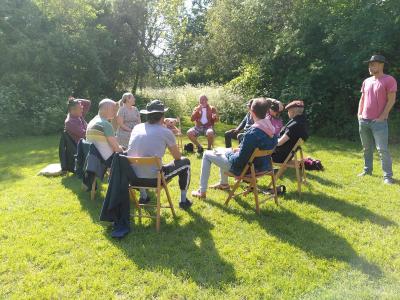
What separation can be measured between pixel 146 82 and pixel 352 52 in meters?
12.1

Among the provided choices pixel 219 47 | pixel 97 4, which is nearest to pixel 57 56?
pixel 97 4

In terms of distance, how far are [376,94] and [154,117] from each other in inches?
149

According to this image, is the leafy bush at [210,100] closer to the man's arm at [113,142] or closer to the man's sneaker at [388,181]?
the man's sneaker at [388,181]

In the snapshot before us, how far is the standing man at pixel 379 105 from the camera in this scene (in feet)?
20.3

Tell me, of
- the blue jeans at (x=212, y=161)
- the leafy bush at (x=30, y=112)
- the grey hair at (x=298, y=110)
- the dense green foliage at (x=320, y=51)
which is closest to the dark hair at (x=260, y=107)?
the blue jeans at (x=212, y=161)

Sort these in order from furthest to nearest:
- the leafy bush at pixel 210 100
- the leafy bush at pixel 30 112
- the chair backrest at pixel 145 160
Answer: the leafy bush at pixel 210 100, the leafy bush at pixel 30 112, the chair backrest at pixel 145 160

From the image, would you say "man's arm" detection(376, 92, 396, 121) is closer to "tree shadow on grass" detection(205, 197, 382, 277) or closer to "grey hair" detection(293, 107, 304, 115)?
"grey hair" detection(293, 107, 304, 115)

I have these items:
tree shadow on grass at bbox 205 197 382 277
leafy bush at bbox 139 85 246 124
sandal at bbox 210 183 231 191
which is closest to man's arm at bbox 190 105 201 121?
sandal at bbox 210 183 231 191

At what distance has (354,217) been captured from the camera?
4.87 meters

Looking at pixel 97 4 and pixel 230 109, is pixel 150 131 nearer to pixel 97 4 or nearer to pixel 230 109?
pixel 230 109

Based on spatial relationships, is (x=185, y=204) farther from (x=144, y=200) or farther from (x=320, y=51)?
(x=320, y=51)

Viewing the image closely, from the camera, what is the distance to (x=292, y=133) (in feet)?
18.9

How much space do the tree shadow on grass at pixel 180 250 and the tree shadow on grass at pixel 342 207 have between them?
5.33ft

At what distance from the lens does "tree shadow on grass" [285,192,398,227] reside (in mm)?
4809
